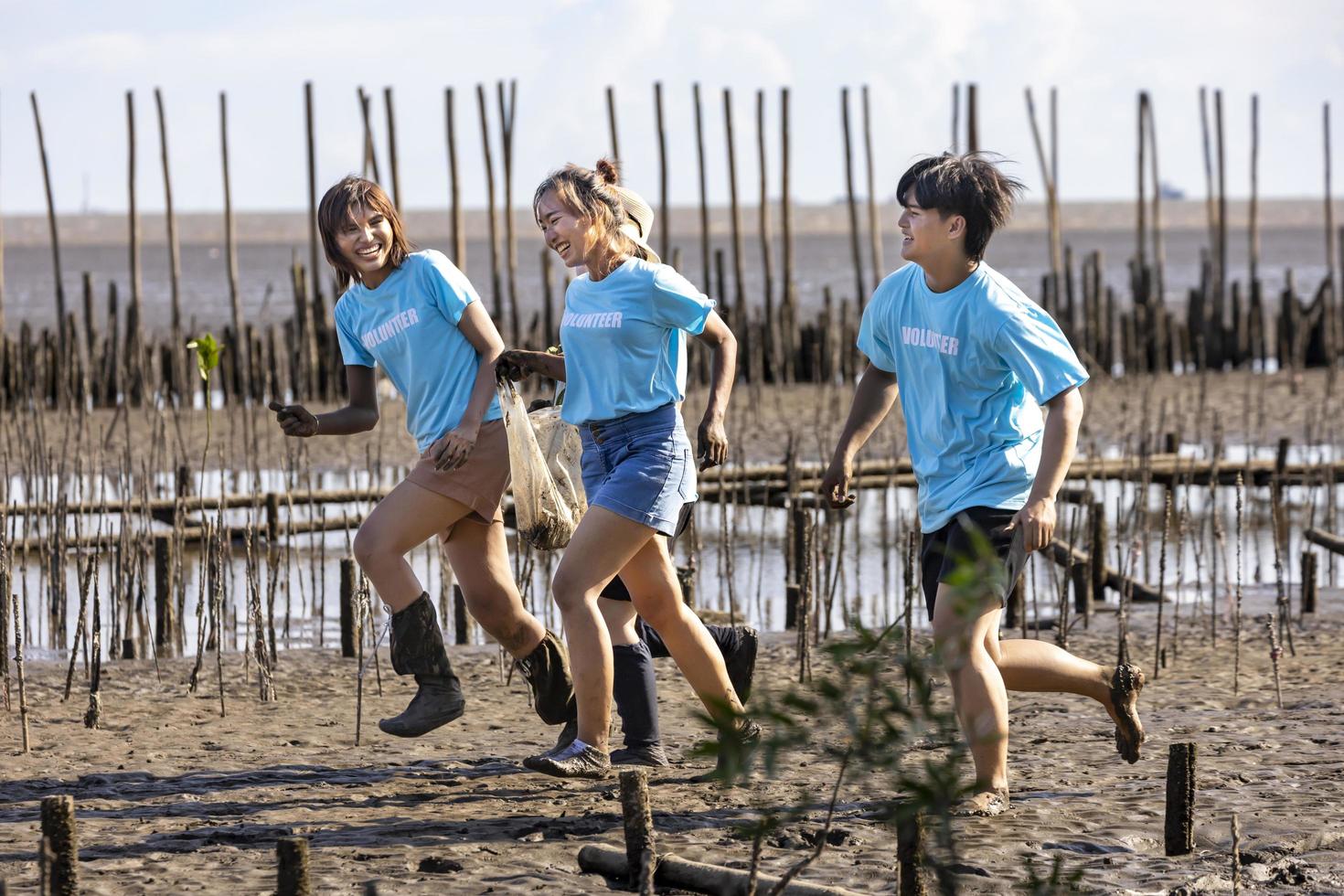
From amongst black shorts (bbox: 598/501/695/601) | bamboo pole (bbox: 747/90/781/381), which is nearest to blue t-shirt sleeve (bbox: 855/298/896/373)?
black shorts (bbox: 598/501/695/601)

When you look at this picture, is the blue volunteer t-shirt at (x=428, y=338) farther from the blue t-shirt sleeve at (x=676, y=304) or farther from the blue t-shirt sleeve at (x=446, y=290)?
the blue t-shirt sleeve at (x=676, y=304)

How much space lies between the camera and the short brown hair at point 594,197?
3816 mm

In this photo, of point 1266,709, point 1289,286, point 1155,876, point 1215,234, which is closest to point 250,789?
point 1155,876

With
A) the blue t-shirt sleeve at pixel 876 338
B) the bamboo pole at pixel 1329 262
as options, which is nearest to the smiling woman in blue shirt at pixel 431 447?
the blue t-shirt sleeve at pixel 876 338

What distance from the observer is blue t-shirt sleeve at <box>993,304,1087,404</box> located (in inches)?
134

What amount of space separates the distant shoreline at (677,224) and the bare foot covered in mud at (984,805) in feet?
262

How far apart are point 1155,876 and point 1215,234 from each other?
14700mm

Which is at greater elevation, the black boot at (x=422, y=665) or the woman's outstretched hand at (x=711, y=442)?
the woman's outstretched hand at (x=711, y=442)

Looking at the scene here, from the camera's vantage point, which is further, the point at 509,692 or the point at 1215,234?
the point at 1215,234

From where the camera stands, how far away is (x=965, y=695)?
11.5 feet

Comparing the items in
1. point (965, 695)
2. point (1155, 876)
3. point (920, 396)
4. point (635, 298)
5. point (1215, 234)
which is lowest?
point (1155, 876)

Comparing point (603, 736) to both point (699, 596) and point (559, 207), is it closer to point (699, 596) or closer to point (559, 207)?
point (559, 207)

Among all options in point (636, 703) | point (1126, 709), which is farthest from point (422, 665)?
point (1126, 709)

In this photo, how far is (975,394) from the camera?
11.6 feet
